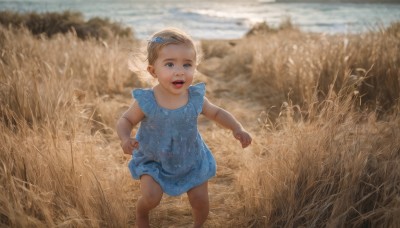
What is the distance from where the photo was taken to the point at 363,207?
191cm

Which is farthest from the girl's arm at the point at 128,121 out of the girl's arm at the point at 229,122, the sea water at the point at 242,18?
the sea water at the point at 242,18

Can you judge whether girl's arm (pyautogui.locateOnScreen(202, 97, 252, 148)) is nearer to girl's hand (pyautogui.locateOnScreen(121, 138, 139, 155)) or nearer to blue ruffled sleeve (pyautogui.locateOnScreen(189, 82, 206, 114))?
blue ruffled sleeve (pyautogui.locateOnScreen(189, 82, 206, 114))

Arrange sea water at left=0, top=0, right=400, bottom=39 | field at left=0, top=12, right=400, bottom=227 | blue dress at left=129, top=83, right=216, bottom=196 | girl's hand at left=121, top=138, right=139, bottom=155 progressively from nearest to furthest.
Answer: girl's hand at left=121, top=138, right=139, bottom=155 < field at left=0, top=12, right=400, bottom=227 < blue dress at left=129, top=83, right=216, bottom=196 < sea water at left=0, top=0, right=400, bottom=39

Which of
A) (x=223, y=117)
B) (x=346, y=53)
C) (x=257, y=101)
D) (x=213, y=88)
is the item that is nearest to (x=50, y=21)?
(x=213, y=88)

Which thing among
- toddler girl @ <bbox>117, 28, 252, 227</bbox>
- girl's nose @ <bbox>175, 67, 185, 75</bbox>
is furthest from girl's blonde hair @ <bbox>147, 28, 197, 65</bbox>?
girl's nose @ <bbox>175, 67, 185, 75</bbox>

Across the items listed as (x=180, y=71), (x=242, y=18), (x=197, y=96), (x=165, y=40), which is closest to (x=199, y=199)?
(x=197, y=96)

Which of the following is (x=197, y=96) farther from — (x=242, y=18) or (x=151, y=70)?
(x=242, y=18)

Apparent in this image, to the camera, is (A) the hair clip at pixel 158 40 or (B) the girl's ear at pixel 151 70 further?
(B) the girl's ear at pixel 151 70

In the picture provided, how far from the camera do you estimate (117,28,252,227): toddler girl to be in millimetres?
1861

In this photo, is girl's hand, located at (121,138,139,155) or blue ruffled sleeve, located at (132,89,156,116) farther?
blue ruffled sleeve, located at (132,89,156,116)

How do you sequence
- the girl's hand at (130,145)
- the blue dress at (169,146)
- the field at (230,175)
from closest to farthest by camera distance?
1. the girl's hand at (130,145)
2. the field at (230,175)
3. the blue dress at (169,146)

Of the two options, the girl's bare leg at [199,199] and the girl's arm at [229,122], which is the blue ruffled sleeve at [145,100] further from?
the girl's bare leg at [199,199]

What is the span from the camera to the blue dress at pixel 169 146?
1.91 meters

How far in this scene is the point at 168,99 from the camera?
6.41 feet
